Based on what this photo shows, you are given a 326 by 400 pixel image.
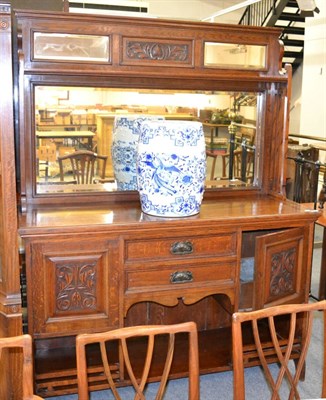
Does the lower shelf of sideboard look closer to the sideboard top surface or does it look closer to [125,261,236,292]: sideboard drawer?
[125,261,236,292]: sideboard drawer

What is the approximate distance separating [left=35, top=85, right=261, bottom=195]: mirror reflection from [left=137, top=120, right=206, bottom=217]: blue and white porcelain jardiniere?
0.27 m

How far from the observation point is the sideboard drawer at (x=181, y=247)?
197cm

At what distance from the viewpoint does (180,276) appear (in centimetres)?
205

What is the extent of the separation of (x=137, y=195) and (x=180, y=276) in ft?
1.60

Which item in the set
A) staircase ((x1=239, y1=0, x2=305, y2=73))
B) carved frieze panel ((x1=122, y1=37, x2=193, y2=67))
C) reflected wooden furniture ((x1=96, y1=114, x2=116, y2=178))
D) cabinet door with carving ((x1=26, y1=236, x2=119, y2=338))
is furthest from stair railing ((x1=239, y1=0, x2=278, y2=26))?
cabinet door with carving ((x1=26, y1=236, x2=119, y2=338))

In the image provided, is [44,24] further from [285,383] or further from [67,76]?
[285,383]

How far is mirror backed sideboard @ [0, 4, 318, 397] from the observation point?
6.33ft

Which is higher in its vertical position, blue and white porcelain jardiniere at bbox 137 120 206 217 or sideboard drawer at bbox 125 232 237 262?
blue and white porcelain jardiniere at bbox 137 120 206 217

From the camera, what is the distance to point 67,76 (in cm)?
211

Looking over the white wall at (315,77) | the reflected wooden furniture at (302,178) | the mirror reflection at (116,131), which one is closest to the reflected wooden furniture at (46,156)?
the mirror reflection at (116,131)

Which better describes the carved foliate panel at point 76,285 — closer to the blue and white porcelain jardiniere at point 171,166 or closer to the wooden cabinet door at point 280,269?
the blue and white porcelain jardiniere at point 171,166

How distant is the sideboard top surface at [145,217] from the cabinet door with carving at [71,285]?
6 centimetres

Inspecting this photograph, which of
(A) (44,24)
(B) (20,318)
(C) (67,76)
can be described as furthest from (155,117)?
(B) (20,318)

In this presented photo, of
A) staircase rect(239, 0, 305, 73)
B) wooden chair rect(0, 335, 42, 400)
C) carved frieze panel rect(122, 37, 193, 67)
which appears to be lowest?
wooden chair rect(0, 335, 42, 400)
